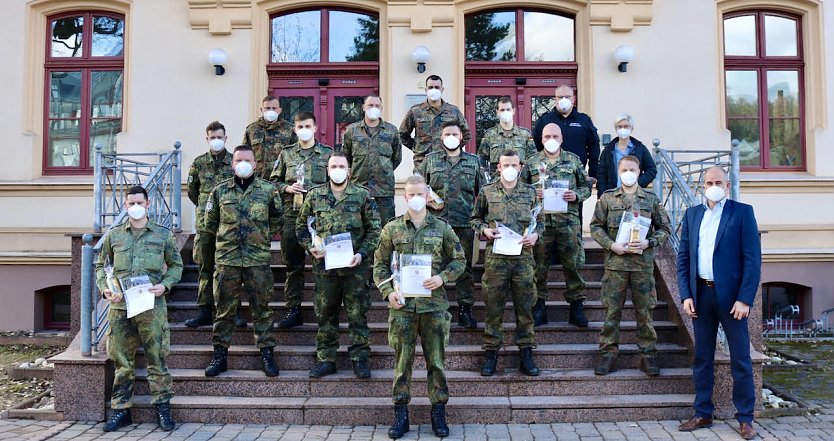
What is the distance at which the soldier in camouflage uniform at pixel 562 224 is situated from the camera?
6668mm

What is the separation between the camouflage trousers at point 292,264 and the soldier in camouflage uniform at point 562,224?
2.42 m

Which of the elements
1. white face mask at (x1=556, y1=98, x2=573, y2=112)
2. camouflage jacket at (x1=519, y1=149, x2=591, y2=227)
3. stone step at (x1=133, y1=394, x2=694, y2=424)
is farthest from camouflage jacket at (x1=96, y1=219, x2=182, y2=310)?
white face mask at (x1=556, y1=98, x2=573, y2=112)

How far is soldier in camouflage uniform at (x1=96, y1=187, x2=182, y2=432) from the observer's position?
5.76 meters

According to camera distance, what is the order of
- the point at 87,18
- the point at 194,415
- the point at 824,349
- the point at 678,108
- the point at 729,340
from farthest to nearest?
the point at 87,18
the point at 678,108
the point at 824,349
the point at 194,415
the point at 729,340

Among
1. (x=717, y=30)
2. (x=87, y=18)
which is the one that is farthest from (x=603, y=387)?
(x=87, y=18)

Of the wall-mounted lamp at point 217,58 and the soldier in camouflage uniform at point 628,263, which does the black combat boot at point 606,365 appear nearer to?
the soldier in camouflage uniform at point 628,263

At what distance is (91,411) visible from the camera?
6.04 meters

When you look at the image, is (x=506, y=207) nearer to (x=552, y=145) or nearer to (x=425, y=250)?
(x=552, y=145)

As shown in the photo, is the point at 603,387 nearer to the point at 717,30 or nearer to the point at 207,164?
the point at 207,164

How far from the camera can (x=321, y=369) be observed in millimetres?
6199

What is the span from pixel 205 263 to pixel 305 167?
1.42 meters

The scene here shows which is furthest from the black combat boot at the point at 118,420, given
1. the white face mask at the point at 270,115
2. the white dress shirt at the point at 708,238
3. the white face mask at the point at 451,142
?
the white dress shirt at the point at 708,238

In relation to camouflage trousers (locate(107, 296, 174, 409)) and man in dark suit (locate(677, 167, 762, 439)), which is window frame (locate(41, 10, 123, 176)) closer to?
camouflage trousers (locate(107, 296, 174, 409))

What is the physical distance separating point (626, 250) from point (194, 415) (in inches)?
163
